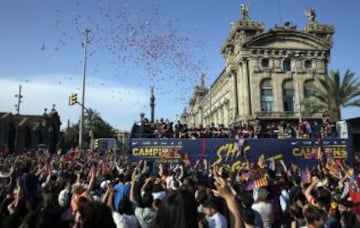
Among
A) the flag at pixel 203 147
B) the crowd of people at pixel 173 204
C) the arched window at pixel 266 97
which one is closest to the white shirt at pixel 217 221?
the crowd of people at pixel 173 204

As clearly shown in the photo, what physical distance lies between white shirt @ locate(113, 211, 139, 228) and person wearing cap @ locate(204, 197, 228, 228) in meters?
1.14

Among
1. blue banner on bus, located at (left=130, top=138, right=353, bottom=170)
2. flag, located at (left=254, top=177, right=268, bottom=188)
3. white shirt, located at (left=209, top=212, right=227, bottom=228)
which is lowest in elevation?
white shirt, located at (left=209, top=212, right=227, bottom=228)

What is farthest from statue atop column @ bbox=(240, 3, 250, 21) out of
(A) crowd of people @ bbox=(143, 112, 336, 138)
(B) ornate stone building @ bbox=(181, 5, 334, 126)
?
(A) crowd of people @ bbox=(143, 112, 336, 138)

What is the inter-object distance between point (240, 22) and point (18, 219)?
135 feet

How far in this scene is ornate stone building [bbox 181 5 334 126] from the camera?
134 feet

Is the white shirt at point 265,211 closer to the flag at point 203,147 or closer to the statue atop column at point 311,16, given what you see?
the flag at point 203,147

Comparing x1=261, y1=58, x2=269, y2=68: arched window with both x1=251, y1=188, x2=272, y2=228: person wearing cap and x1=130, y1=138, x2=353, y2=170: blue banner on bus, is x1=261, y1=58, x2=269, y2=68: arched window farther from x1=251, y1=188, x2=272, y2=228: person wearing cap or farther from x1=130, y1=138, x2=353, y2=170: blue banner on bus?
x1=251, y1=188, x2=272, y2=228: person wearing cap

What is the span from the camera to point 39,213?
12.4 ft

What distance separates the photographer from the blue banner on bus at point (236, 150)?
19.3 m

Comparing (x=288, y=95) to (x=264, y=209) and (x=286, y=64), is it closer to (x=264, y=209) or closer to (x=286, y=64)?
(x=286, y=64)

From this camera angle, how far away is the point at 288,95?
42000 mm

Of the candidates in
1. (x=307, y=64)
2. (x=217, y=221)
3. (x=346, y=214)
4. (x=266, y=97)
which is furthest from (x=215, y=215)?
(x=307, y=64)

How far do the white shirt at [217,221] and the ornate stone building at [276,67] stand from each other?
3557cm

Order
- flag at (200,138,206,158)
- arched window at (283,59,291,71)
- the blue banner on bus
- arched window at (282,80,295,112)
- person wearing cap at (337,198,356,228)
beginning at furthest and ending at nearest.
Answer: arched window at (283,59,291,71) → arched window at (282,80,295,112) → flag at (200,138,206,158) → the blue banner on bus → person wearing cap at (337,198,356,228)
